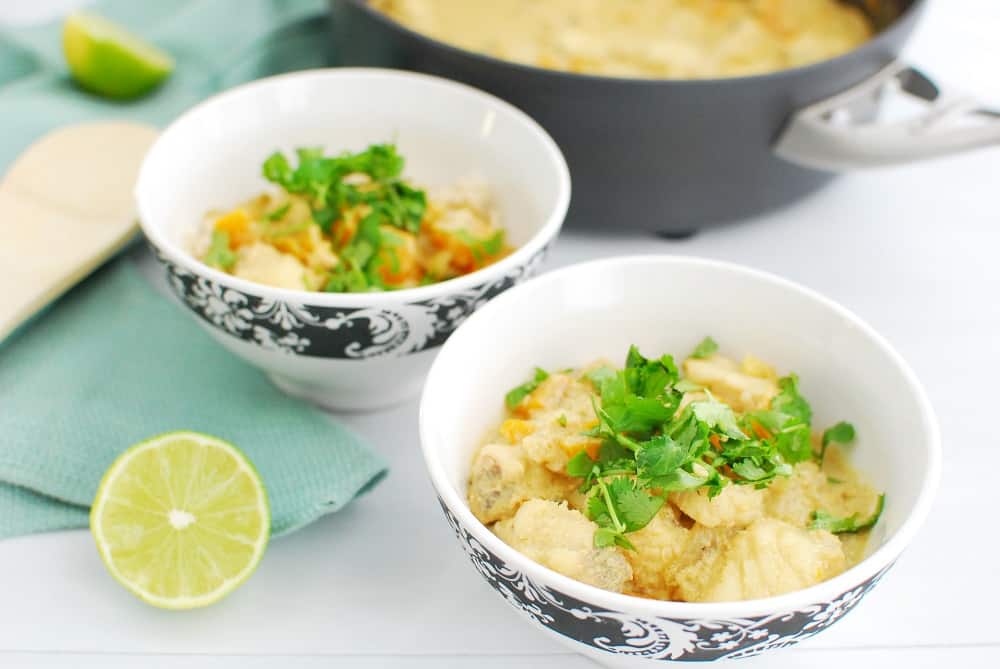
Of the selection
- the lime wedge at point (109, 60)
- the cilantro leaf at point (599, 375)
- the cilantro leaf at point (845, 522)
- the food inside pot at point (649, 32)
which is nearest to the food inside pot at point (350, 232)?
the cilantro leaf at point (599, 375)

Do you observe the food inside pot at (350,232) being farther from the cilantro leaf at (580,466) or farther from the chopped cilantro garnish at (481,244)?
the cilantro leaf at (580,466)

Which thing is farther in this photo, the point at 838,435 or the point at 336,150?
the point at 336,150

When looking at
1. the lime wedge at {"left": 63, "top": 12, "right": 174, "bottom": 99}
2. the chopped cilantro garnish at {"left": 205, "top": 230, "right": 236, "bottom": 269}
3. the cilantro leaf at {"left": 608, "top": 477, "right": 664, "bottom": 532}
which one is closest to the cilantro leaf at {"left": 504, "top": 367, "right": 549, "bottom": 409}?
the cilantro leaf at {"left": 608, "top": 477, "right": 664, "bottom": 532}

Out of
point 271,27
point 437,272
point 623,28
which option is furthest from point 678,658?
point 271,27

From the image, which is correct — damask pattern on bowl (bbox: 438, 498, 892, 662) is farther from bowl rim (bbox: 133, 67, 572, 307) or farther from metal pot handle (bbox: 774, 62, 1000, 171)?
metal pot handle (bbox: 774, 62, 1000, 171)

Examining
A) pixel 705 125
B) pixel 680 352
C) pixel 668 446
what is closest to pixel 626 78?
pixel 705 125

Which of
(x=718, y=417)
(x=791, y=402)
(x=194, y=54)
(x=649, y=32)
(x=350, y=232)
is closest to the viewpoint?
(x=718, y=417)

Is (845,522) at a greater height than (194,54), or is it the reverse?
(845,522)

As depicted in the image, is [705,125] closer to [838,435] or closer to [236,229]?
[838,435]
